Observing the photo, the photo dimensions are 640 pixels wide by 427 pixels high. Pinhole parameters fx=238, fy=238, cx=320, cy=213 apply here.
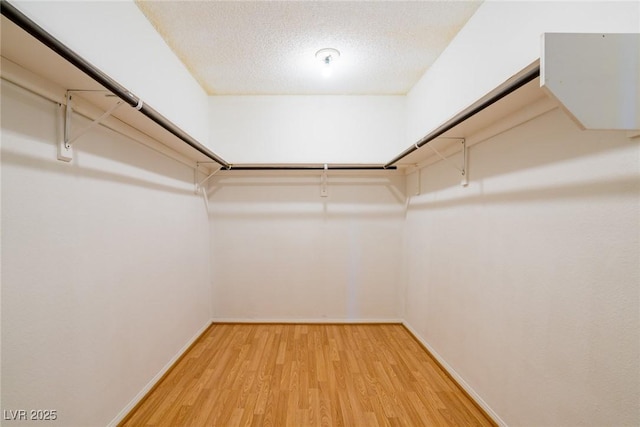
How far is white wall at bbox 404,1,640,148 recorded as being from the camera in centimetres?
98

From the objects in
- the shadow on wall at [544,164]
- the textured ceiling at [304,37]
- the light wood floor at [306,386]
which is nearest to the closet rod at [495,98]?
the shadow on wall at [544,164]

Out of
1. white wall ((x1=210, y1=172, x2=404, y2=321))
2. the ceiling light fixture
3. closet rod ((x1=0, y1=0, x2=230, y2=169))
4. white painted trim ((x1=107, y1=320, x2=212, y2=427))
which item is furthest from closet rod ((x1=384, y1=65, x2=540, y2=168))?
white painted trim ((x1=107, y1=320, x2=212, y2=427))

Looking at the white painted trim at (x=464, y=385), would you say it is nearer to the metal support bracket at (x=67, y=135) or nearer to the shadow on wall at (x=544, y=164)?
the shadow on wall at (x=544, y=164)

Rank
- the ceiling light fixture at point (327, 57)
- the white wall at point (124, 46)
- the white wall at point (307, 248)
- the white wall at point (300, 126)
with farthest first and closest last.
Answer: the white wall at point (307, 248)
the white wall at point (300, 126)
the ceiling light fixture at point (327, 57)
the white wall at point (124, 46)

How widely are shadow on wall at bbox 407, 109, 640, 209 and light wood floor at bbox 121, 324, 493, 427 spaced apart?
5.00 ft

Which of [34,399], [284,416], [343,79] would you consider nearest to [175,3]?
[343,79]

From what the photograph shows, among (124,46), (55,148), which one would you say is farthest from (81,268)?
(124,46)

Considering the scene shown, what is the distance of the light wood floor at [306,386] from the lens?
1617 millimetres

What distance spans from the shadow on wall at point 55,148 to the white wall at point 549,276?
2464 mm

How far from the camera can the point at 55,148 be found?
1.18 m

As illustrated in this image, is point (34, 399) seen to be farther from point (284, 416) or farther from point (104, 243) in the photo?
point (284, 416)

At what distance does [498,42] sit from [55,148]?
99.8 inches

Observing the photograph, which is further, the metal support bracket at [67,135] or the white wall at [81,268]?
the metal support bracket at [67,135]

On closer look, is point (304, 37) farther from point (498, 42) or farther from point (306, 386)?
point (306, 386)
